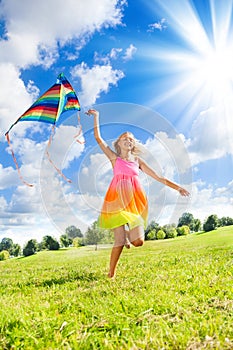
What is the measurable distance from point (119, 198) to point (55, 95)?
8.10 feet

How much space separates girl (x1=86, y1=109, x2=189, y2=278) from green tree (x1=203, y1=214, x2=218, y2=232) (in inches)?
1271

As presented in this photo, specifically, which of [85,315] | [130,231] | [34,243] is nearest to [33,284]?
[130,231]

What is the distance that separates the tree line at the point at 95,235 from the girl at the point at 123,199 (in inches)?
14.2

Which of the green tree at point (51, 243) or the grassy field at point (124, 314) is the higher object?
the green tree at point (51, 243)

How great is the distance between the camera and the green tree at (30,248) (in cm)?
3194

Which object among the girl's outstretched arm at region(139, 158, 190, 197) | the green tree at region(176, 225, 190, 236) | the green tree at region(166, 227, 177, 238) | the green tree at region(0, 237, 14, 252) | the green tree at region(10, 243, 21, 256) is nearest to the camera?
the girl's outstretched arm at region(139, 158, 190, 197)

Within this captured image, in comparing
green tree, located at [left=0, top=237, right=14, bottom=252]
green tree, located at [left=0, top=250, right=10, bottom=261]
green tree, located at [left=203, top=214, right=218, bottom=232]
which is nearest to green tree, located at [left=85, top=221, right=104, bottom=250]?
green tree, located at [left=203, top=214, right=218, bottom=232]

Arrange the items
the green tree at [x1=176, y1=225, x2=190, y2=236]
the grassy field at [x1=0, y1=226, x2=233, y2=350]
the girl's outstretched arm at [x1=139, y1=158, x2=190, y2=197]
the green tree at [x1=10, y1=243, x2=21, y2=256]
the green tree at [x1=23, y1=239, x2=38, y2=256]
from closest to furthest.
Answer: the grassy field at [x1=0, y1=226, x2=233, y2=350]
the girl's outstretched arm at [x1=139, y1=158, x2=190, y2=197]
the green tree at [x1=23, y1=239, x2=38, y2=256]
the green tree at [x1=176, y1=225, x2=190, y2=236]
the green tree at [x1=10, y1=243, x2=21, y2=256]

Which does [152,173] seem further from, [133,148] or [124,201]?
[124,201]

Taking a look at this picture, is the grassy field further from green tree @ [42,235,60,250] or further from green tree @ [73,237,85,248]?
green tree @ [42,235,60,250]

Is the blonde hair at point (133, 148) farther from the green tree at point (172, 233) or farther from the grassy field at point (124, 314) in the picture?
the green tree at point (172, 233)

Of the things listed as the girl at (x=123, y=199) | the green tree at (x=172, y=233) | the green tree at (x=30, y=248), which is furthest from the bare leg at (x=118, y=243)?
the green tree at (x=172, y=233)

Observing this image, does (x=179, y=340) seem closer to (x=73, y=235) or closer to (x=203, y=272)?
(x=203, y=272)

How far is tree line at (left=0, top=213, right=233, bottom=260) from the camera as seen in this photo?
637 centimetres
